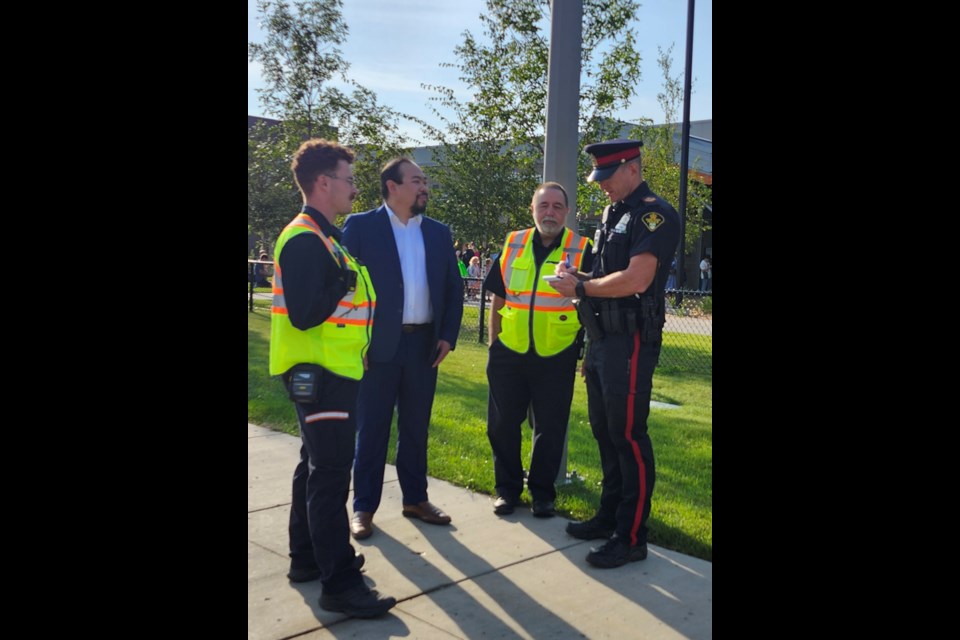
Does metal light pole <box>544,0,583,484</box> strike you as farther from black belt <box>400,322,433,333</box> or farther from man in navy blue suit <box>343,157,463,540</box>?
black belt <box>400,322,433,333</box>

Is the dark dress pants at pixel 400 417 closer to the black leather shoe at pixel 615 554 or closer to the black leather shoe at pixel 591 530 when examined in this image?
the black leather shoe at pixel 591 530

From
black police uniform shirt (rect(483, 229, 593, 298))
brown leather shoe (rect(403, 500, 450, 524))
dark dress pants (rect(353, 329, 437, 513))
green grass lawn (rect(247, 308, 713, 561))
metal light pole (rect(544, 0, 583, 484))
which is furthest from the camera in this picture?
metal light pole (rect(544, 0, 583, 484))

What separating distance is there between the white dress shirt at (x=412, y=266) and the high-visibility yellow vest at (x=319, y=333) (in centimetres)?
115

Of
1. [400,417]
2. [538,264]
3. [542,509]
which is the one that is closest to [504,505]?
[542,509]

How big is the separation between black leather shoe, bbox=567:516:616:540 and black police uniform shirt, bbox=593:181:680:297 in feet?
4.47

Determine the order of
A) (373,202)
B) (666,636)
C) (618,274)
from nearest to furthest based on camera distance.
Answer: (666,636) → (618,274) → (373,202)

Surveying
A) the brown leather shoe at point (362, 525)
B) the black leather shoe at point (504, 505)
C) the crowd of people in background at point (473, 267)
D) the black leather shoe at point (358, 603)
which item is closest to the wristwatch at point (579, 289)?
the black leather shoe at point (504, 505)

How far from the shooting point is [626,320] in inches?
169

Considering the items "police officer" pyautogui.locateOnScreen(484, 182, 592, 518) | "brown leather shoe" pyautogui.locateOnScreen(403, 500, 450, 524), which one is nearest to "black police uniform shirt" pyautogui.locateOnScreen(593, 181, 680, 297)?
"police officer" pyautogui.locateOnScreen(484, 182, 592, 518)

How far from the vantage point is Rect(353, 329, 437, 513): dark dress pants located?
15.5ft
